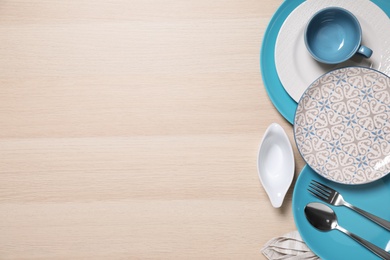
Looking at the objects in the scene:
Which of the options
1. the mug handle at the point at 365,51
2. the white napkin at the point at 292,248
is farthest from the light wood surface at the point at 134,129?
the mug handle at the point at 365,51

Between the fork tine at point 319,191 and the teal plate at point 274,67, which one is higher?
the teal plate at point 274,67

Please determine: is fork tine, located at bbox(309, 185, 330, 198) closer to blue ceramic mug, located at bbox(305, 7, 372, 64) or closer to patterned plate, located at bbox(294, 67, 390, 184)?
patterned plate, located at bbox(294, 67, 390, 184)

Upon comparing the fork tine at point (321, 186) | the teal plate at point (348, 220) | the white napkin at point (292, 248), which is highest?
the fork tine at point (321, 186)

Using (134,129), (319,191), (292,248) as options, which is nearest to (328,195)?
(319,191)

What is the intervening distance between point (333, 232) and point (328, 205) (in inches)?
2.0

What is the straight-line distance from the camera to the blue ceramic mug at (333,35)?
0.74 meters

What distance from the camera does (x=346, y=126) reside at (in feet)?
2.51

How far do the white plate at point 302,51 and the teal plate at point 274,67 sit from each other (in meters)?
0.01

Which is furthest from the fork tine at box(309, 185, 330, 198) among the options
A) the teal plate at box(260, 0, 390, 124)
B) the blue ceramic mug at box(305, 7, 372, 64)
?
the blue ceramic mug at box(305, 7, 372, 64)

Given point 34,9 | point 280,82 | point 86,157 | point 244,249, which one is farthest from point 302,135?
point 34,9

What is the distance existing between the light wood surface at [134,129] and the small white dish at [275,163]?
24mm

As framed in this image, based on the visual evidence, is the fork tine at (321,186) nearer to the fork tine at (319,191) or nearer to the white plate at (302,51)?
the fork tine at (319,191)

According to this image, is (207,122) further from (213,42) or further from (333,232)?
(333,232)

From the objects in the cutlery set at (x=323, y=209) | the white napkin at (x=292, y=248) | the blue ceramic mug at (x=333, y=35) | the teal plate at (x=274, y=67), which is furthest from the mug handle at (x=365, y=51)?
the white napkin at (x=292, y=248)
